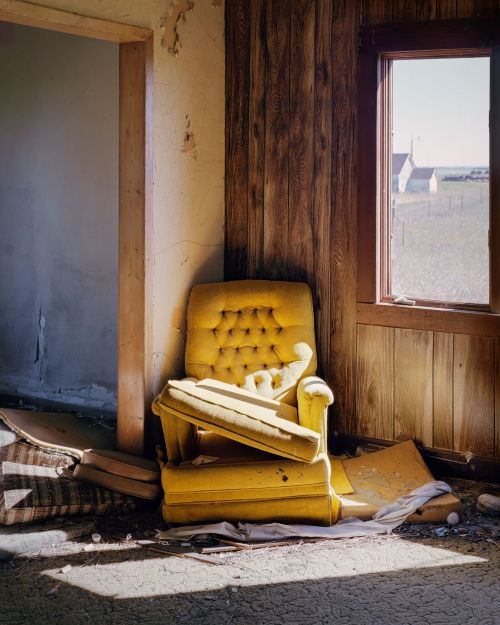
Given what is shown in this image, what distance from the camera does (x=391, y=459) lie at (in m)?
4.21

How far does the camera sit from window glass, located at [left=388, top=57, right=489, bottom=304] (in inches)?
159

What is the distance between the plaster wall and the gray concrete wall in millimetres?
790

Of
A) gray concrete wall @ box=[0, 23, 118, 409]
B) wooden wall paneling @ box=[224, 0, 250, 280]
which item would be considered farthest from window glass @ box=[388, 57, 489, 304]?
gray concrete wall @ box=[0, 23, 118, 409]

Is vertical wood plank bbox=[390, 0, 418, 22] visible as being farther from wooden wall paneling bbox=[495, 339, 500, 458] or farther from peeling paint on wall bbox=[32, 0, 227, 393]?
wooden wall paneling bbox=[495, 339, 500, 458]

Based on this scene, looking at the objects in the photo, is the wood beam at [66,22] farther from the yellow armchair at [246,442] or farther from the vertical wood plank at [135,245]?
the yellow armchair at [246,442]

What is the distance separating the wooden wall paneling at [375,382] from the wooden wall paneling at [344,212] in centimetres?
5

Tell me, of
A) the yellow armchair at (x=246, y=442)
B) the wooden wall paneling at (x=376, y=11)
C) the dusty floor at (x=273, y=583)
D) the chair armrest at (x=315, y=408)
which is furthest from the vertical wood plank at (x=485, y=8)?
the dusty floor at (x=273, y=583)

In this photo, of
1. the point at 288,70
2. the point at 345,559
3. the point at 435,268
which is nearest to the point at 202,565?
the point at 345,559

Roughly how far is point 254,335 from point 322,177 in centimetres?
98

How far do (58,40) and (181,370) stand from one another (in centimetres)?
245

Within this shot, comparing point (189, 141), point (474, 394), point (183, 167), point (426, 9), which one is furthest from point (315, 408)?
point (426, 9)

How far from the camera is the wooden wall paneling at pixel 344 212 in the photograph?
14.1 feet

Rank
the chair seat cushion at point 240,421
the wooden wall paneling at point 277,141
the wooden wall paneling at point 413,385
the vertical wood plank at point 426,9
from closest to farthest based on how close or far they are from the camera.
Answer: the chair seat cushion at point 240,421 → the vertical wood plank at point 426,9 → the wooden wall paneling at point 413,385 → the wooden wall paneling at point 277,141

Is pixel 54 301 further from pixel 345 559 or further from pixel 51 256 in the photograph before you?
pixel 345 559
